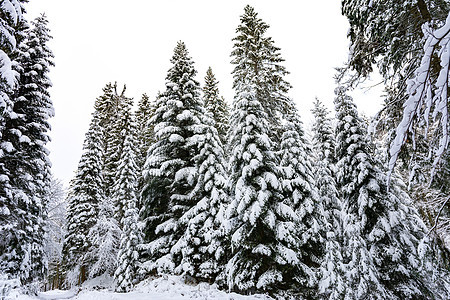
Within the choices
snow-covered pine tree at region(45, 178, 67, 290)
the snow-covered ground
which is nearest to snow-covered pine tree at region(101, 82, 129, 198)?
snow-covered pine tree at region(45, 178, 67, 290)

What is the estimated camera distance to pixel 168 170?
53.7 ft

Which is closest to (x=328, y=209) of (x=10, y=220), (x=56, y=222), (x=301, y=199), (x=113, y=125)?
(x=301, y=199)

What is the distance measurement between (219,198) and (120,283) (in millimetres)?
9642

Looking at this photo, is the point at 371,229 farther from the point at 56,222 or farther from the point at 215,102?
the point at 56,222

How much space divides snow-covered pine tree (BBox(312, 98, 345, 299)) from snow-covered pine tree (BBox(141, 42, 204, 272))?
729 centimetres

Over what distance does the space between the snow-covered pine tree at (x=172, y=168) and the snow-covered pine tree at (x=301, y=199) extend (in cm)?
555

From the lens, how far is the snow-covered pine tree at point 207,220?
525 inches

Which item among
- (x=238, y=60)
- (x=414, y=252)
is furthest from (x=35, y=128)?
(x=414, y=252)

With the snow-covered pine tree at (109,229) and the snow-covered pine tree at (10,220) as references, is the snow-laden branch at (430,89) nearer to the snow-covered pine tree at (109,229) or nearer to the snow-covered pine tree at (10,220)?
the snow-covered pine tree at (10,220)

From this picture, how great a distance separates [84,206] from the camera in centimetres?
2584

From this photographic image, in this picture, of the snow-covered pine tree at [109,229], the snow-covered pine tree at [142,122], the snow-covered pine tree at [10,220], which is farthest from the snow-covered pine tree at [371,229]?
the snow-covered pine tree at [142,122]

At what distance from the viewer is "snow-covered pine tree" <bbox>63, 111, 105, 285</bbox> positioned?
25.2 metres

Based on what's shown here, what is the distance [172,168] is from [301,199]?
797cm

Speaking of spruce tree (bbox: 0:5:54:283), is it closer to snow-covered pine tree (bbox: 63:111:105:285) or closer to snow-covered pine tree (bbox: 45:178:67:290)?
snow-covered pine tree (bbox: 45:178:67:290)
